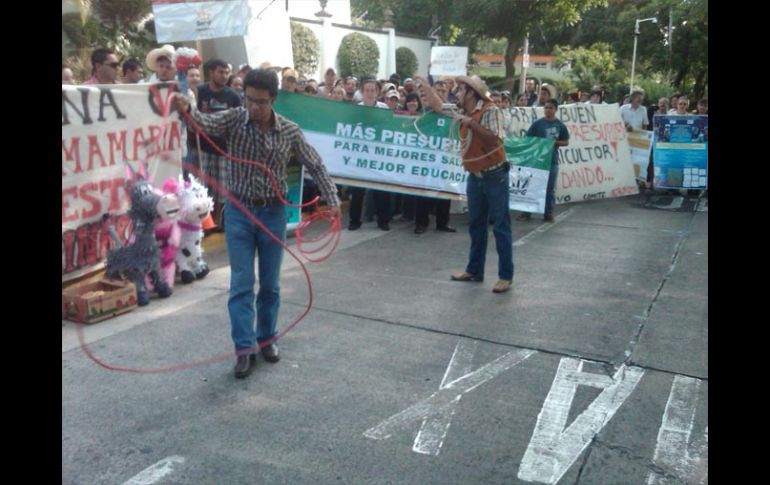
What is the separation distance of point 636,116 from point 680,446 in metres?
11.1

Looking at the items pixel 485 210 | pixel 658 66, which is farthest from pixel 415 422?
pixel 658 66

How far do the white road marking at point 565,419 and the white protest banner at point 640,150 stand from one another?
961 centimetres

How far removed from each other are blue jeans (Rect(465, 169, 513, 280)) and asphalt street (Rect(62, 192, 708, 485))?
0.33m

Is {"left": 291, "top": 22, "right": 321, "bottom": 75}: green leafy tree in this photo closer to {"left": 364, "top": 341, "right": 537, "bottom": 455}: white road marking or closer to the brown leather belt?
the brown leather belt

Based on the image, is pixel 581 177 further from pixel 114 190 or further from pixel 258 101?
pixel 258 101

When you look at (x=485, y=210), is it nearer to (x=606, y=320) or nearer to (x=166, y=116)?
(x=606, y=320)

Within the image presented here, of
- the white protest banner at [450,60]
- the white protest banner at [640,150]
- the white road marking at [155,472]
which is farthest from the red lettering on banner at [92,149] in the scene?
the white protest banner at [450,60]

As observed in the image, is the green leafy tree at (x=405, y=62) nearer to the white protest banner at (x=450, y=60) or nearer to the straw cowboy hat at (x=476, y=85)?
the white protest banner at (x=450, y=60)

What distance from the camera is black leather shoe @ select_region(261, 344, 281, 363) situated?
4.91m

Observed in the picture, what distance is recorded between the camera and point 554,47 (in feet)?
150

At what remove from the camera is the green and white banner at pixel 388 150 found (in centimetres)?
948

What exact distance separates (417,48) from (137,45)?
1692 cm

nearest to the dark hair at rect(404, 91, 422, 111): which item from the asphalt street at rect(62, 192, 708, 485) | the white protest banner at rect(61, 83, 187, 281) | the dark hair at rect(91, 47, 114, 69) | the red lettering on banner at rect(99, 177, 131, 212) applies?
the asphalt street at rect(62, 192, 708, 485)
